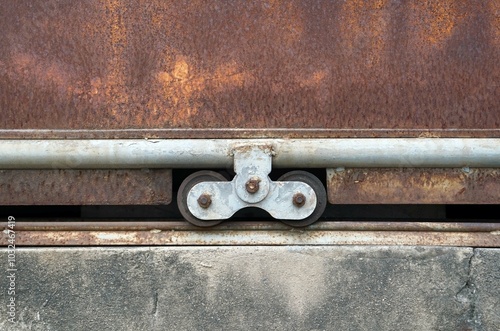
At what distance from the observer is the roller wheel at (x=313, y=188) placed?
175cm

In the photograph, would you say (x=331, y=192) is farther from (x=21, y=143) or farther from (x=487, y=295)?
(x=21, y=143)

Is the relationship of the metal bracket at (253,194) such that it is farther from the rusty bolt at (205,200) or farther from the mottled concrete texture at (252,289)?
the mottled concrete texture at (252,289)

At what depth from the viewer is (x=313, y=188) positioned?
69.5 inches

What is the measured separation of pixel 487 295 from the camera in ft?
5.57

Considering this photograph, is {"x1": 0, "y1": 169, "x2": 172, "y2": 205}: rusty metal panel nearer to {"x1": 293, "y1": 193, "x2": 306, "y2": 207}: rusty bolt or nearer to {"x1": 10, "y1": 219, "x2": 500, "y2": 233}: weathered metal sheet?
{"x1": 10, "y1": 219, "x2": 500, "y2": 233}: weathered metal sheet

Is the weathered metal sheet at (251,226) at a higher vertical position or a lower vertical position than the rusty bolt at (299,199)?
lower

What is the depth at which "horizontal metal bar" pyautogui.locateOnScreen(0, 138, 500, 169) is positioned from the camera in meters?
1.74

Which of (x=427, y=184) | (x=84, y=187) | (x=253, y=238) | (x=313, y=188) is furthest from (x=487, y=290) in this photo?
(x=84, y=187)

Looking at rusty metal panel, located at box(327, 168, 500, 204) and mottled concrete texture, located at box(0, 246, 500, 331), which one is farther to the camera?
rusty metal panel, located at box(327, 168, 500, 204)

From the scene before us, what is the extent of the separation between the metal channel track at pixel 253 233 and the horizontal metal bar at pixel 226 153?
17 cm

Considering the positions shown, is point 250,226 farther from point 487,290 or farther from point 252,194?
point 487,290

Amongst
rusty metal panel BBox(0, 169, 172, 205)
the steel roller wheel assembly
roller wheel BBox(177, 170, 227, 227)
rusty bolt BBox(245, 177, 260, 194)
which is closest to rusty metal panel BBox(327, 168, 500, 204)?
the steel roller wheel assembly

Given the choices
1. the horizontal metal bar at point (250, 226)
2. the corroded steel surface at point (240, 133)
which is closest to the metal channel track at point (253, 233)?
the horizontal metal bar at point (250, 226)

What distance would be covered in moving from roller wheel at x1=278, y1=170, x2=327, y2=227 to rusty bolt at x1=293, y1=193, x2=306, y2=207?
5 cm
